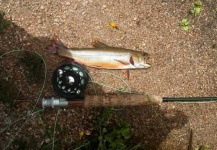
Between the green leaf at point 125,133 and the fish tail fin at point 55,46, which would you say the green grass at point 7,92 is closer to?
the fish tail fin at point 55,46

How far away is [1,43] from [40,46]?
0.40 metres

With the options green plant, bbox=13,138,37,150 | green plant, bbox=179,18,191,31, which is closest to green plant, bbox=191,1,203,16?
green plant, bbox=179,18,191,31

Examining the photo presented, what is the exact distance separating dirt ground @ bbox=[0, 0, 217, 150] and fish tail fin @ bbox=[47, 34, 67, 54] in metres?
0.09

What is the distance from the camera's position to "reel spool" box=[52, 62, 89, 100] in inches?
150

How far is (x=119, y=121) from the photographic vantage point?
402 centimetres

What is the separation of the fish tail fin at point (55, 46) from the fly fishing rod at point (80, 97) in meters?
0.18

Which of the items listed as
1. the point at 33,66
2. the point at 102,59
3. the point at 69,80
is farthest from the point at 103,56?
the point at 33,66

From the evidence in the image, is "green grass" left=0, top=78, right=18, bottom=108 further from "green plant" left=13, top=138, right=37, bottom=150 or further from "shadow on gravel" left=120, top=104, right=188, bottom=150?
"shadow on gravel" left=120, top=104, right=188, bottom=150

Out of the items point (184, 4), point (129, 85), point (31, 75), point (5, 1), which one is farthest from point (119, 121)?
point (5, 1)

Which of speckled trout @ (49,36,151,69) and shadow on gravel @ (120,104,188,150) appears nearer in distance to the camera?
speckled trout @ (49,36,151,69)

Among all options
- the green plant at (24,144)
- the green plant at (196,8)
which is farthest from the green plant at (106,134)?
the green plant at (196,8)

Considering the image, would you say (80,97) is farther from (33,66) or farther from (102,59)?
(33,66)

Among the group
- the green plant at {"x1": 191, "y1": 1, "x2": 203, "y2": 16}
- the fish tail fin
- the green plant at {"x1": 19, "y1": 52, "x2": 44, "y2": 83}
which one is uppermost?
the green plant at {"x1": 191, "y1": 1, "x2": 203, "y2": 16}

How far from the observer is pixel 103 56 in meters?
3.85
